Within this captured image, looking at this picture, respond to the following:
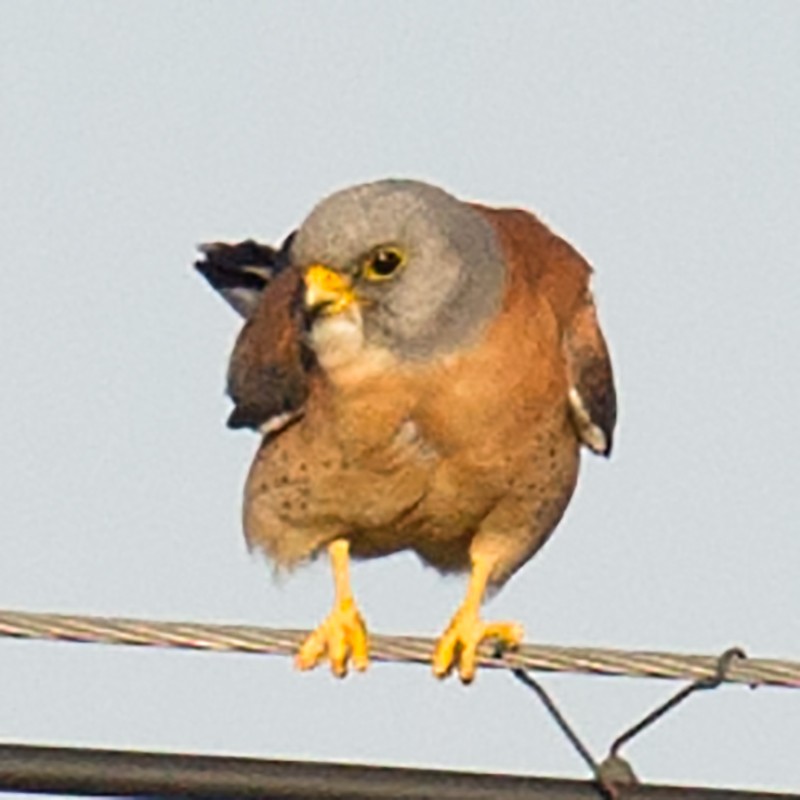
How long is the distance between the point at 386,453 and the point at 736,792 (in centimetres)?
229

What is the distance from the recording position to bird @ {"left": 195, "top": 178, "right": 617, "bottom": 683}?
720cm

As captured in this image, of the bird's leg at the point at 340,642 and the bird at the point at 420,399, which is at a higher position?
the bird at the point at 420,399

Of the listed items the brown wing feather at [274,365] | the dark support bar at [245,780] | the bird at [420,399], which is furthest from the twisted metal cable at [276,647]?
the brown wing feather at [274,365]

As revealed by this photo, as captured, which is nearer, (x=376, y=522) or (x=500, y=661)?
(x=500, y=661)

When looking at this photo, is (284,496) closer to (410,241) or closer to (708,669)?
(410,241)

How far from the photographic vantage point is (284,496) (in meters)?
7.52

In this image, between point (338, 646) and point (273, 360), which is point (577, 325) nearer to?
point (273, 360)

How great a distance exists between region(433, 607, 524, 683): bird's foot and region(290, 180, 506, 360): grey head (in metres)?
0.67

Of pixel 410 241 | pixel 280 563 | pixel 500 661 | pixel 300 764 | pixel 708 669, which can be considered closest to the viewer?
pixel 300 764

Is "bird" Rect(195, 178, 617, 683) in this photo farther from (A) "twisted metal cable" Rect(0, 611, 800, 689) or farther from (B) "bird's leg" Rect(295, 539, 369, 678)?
(A) "twisted metal cable" Rect(0, 611, 800, 689)

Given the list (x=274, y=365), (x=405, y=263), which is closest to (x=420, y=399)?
(x=405, y=263)

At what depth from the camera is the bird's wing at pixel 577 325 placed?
24.8 ft

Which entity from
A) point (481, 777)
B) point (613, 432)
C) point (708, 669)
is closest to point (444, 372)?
point (613, 432)

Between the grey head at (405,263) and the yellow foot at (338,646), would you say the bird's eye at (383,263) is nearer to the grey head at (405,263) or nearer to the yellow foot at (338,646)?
the grey head at (405,263)
